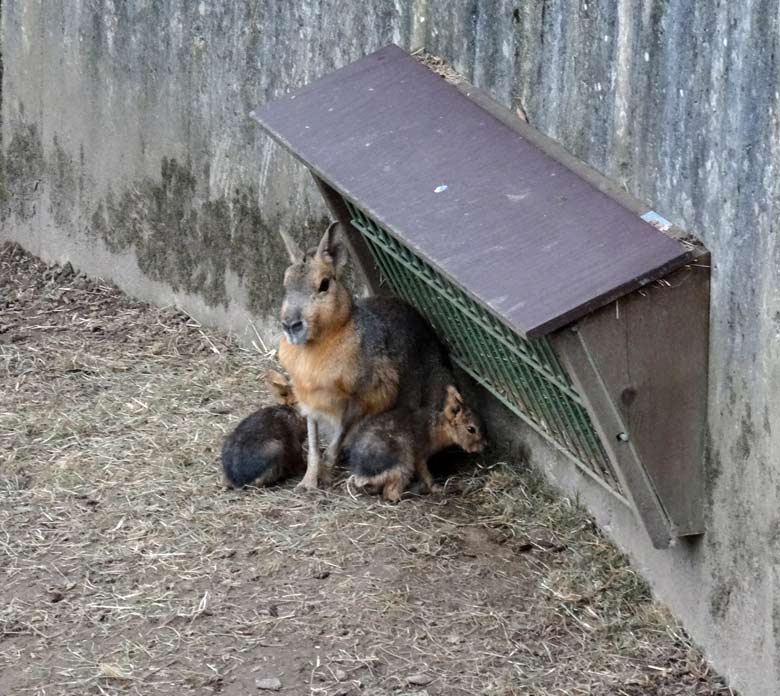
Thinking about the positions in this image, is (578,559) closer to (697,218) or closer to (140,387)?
(697,218)

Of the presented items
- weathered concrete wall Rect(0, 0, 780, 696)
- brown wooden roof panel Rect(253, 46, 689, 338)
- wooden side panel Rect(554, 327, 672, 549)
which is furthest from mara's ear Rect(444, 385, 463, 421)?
wooden side panel Rect(554, 327, 672, 549)

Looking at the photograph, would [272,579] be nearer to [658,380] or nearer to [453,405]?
[453,405]

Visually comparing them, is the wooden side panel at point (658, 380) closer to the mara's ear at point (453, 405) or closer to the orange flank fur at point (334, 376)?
the mara's ear at point (453, 405)

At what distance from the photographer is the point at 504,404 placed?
6.43 metres

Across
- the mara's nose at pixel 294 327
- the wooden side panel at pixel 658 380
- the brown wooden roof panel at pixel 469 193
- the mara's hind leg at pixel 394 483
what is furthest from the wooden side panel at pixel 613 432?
the mara's nose at pixel 294 327

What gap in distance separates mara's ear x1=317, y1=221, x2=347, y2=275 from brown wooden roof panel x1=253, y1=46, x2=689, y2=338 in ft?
1.72

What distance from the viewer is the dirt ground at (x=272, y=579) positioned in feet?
16.7

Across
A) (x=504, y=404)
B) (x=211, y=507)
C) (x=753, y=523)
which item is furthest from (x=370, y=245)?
(x=753, y=523)

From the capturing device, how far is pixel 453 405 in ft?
21.4

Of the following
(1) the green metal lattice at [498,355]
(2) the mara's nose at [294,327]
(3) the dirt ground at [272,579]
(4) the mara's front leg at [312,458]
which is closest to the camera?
(3) the dirt ground at [272,579]

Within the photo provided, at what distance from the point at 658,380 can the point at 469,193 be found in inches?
39.0

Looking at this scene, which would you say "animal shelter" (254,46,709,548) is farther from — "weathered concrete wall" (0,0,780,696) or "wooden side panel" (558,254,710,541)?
"weathered concrete wall" (0,0,780,696)

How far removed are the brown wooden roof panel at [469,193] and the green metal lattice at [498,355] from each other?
326mm

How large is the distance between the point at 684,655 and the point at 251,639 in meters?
1.46
